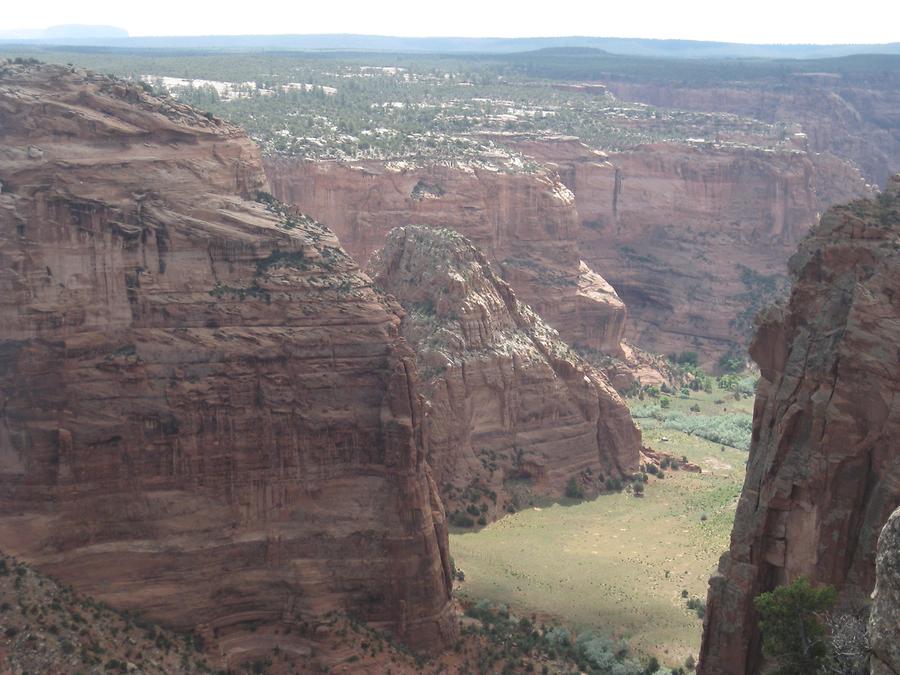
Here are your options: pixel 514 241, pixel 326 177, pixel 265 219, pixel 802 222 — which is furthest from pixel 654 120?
pixel 265 219

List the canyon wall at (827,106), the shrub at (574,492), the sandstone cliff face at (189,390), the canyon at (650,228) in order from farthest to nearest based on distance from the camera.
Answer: the canyon wall at (827,106)
the canyon at (650,228)
the shrub at (574,492)
the sandstone cliff face at (189,390)

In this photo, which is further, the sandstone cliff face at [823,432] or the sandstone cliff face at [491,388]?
the sandstone cliff face at [491,388]

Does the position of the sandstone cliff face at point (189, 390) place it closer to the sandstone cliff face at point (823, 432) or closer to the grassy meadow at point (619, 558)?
the grassy meadow at point (619, 558)

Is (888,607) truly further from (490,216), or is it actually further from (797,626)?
(490,216)

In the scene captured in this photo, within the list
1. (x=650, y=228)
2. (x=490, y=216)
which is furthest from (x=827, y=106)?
(x=490, y=216)

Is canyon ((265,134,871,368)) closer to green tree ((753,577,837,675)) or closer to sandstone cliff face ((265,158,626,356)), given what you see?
sandstone cliff face ((265,158,626,356))

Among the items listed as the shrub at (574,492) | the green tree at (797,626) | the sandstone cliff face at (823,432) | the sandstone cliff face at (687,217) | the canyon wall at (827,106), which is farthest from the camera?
the canyon wall at (827,106)

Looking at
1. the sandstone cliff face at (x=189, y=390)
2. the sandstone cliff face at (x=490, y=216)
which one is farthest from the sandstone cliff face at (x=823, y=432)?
the sandstone cliff face at (x=490, y=216)

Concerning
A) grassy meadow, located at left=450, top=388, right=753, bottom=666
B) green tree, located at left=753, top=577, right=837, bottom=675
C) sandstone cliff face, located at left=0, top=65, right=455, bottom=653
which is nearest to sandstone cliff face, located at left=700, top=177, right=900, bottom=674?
green tree, located at left=753, top=577, right=837, bottom=675
